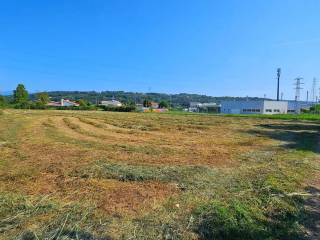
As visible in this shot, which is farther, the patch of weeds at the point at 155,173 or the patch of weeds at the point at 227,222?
the patch of weeds at the point at 155,173

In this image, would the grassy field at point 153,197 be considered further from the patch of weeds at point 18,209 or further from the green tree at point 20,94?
the green tree at point 20,94

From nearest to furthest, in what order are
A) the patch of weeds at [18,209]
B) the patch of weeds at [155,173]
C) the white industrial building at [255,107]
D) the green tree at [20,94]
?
the patch of weeds at [18,209] < the patch of weeds at [155,173] < the green tree at [20,94] < the white industrial building at [255,107]

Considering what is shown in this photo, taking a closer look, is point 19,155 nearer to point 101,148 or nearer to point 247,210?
point 101,148

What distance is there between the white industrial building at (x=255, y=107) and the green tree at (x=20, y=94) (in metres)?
57.4

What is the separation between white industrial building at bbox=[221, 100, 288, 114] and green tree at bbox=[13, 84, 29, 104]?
188ft

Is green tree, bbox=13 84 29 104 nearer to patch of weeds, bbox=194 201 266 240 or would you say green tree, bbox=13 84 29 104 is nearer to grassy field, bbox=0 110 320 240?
grassy field, bbox=0 110 320 240

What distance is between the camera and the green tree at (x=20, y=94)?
272 feet

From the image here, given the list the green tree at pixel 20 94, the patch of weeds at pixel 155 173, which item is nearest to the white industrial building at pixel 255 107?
the green tree at pixel 20 94

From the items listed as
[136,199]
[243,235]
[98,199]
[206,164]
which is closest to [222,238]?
[243,235]

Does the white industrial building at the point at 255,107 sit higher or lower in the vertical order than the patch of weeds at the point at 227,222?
lower

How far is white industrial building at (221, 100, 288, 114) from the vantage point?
9814 centimetres

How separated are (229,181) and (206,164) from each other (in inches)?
74.3

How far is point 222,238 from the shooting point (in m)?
4.91

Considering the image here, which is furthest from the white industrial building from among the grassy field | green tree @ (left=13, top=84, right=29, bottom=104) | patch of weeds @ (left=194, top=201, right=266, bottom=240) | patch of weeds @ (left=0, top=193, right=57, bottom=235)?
patch of weeds @ (left=0, top=193, right=57, bottom=235)
